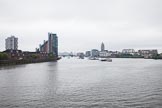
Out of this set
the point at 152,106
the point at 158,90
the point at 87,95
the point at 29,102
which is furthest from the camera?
the point at 158,90

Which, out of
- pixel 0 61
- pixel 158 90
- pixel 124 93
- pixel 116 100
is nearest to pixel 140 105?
pixel 116 100

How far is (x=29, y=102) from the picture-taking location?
20.4 m

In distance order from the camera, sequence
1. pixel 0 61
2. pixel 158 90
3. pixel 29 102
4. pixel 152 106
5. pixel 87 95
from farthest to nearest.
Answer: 1. pixel 0 61
2. pixel 158 90
3. pixel 87 95
4. pixel 29 102
5. pixel 152 106

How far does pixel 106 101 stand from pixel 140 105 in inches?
112

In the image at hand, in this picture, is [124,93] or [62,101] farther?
[124,93]

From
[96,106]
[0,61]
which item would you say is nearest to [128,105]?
[96,106]

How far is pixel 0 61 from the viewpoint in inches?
3292

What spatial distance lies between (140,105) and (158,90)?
7471 millimetres

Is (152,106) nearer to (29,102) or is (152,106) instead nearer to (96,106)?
(96,106)

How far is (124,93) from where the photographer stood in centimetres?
2408

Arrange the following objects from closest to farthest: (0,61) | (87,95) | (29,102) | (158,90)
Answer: (29,102), (87,95), (158,90), (0,61)

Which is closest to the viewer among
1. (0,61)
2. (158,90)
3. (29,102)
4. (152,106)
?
(152,106)

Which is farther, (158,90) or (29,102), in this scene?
(158,90)

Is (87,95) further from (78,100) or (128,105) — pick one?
(128,105)
